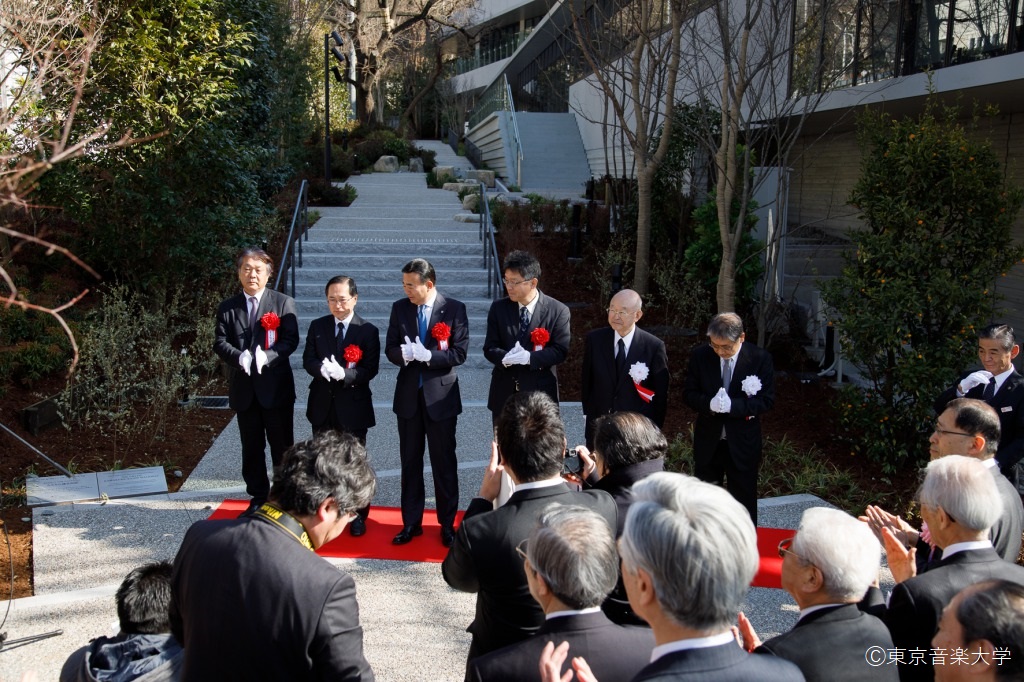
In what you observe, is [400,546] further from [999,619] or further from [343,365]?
[999,619]

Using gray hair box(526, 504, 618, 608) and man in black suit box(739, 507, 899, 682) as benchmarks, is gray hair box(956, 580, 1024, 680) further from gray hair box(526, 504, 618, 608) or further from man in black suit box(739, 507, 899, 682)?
gray hair box(526, 504, 618, 608)

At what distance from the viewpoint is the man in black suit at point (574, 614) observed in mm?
2350

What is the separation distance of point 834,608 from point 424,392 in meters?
3.72

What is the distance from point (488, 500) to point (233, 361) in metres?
3.30

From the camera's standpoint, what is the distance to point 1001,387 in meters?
5.38

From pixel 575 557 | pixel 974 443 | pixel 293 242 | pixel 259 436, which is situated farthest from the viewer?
pixel 293 242

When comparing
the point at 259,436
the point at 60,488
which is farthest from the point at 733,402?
the point at 60,488

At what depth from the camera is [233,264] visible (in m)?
11.0

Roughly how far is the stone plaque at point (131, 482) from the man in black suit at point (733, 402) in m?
4.36

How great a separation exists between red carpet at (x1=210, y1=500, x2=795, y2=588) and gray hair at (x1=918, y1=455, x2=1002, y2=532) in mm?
2551

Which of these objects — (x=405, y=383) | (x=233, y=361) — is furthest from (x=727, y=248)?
(x=233, y=361)

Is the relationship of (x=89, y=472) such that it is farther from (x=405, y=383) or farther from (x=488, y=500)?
(x=488, y=500)

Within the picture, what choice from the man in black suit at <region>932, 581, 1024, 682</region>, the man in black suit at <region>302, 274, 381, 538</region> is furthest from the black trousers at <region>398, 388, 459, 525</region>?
the man in black suit at <region>932, 581, 1024, 682</region>

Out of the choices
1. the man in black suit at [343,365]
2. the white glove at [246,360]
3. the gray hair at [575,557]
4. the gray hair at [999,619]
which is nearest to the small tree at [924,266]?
the man in black suit at [343,365]
